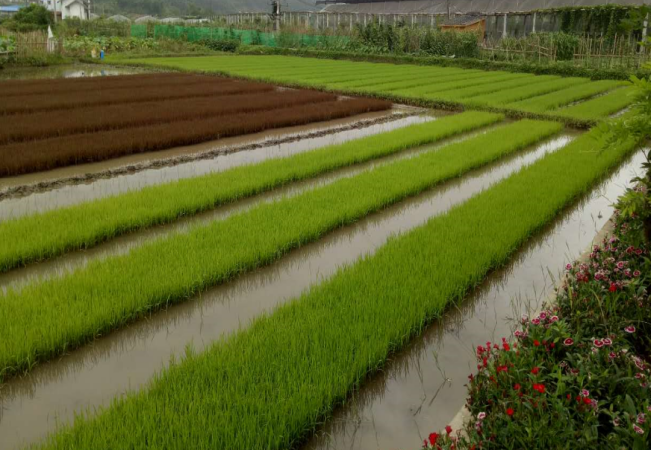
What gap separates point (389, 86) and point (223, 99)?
199 inches

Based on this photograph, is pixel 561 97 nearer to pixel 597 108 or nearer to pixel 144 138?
pixel 597 108

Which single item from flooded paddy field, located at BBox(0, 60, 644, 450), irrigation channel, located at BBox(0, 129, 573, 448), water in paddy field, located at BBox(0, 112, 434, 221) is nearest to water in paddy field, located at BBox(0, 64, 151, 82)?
flooded paddy field, located at BBox(0, 60, 644, 450)

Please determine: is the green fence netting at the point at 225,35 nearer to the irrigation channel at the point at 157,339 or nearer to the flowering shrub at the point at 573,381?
the irrigation channel at the point at 157,339

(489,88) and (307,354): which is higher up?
(489,88)

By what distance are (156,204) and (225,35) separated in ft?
97.1

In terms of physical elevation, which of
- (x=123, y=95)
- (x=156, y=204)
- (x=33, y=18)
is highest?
(x=33, y=18)

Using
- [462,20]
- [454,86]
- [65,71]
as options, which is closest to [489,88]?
[454,86]

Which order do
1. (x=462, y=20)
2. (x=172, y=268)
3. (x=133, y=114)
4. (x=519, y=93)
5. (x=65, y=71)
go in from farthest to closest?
(x=462, y=20) → (x=65, y=71) → (x=519, y=93) → (x=133, y=114) → (x=172, y=268)

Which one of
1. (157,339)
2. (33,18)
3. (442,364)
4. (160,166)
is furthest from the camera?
(33,18)

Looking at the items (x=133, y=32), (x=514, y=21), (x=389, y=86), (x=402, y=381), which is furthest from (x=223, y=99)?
(x=133, y=32)

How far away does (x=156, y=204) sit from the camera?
18.1 ft

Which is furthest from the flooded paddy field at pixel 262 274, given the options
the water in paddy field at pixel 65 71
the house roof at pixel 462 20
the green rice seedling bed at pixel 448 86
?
the house roof at pixel 462 20

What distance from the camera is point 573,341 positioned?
2619 millimetres

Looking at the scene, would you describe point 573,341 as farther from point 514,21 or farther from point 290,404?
point 514,21
